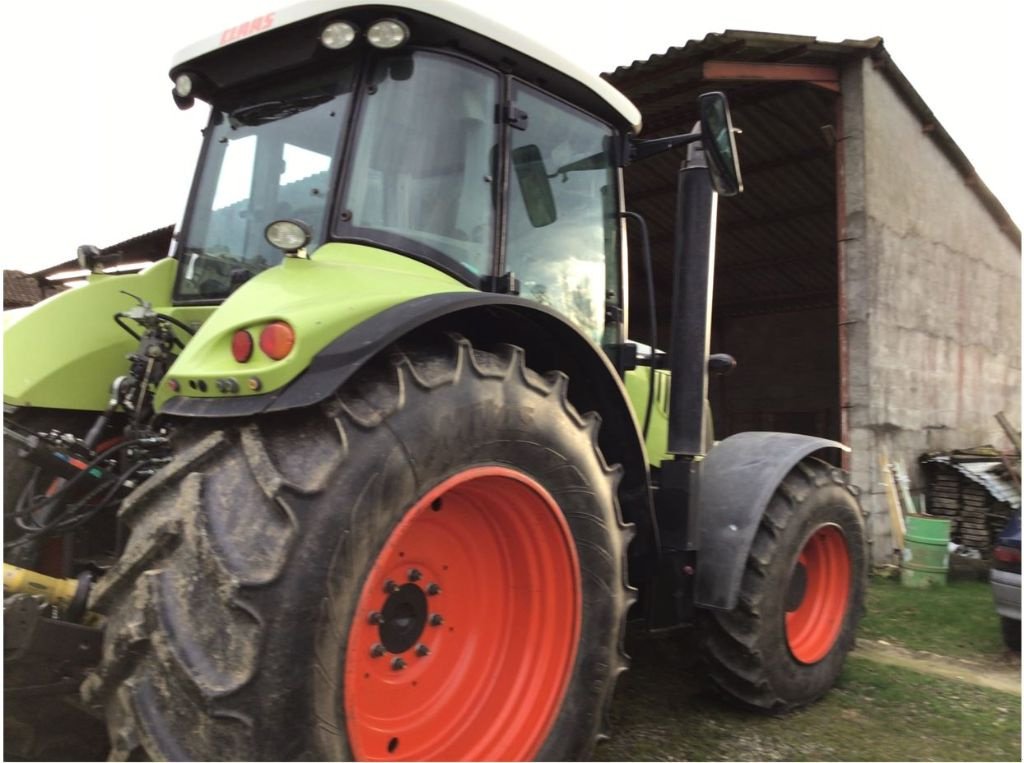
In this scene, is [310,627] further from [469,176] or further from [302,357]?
[469,176]

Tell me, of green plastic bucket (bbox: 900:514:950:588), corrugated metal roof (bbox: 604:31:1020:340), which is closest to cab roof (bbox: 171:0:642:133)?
corrugated metal roof (bbox: 604:31:1020:340)

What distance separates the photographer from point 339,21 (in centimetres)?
230

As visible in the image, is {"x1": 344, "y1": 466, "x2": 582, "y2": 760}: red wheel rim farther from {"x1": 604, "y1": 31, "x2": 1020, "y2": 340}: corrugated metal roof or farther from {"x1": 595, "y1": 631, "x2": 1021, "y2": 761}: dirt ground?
{"x1": 604, "y1": 31, "x2": 1020, "y2": 340}: corrugated metal roof

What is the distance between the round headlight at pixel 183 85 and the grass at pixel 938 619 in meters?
4.78

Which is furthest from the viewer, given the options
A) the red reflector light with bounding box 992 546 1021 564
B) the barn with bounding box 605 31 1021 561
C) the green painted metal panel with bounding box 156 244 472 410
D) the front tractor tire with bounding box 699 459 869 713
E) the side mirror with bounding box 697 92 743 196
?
the barn with bounding box 605 31 1021 561

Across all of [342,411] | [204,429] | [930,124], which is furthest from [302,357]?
[930,124]

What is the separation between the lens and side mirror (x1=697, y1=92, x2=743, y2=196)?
268 centimetres

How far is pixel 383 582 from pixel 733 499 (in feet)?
5.47

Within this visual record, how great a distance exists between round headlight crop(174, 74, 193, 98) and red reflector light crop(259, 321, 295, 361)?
5.20 feet

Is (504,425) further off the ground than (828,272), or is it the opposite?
(828,272)

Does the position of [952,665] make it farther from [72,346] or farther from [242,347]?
[72,346]

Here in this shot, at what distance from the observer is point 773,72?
23.7ft

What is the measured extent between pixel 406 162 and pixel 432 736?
1673 millimetres

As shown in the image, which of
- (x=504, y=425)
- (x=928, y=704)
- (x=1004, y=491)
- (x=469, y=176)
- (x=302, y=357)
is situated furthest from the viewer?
(x=1004, y=491)
